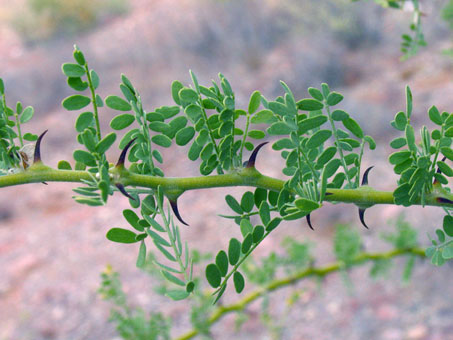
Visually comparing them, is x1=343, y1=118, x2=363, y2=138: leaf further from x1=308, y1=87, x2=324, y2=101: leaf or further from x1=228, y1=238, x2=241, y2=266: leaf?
x1=228, y1=238, x2=241, y2=266: leaf

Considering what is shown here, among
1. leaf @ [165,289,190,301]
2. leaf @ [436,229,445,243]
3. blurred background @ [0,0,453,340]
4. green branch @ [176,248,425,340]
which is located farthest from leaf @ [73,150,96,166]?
blurred background @ [0,0,453,340]

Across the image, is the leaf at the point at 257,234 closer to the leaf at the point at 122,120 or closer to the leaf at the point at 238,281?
the leaf at the point at 238,281

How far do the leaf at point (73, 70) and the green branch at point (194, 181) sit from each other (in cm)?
8

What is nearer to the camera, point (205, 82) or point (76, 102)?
point (76, 102)

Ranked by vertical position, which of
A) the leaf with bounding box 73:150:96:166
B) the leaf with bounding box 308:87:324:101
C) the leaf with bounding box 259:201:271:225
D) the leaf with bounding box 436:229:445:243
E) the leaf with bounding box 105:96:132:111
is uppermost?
the leaf with bounding box 105:96:132:111

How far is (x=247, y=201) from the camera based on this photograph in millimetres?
494

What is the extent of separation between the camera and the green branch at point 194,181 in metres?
0.40

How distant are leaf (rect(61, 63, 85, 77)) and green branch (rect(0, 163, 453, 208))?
0.08 meters

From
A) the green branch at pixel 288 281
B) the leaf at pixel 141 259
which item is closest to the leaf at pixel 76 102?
the leaf at pixel 141 259

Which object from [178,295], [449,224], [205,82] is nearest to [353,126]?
[449,224]

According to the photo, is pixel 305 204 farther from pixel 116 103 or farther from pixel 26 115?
pixel 26 115

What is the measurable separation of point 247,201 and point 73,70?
20cm

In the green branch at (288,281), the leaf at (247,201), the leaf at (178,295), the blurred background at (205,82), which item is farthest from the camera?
the blurred background at (205,82)

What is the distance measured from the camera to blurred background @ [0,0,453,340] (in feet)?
6.84
